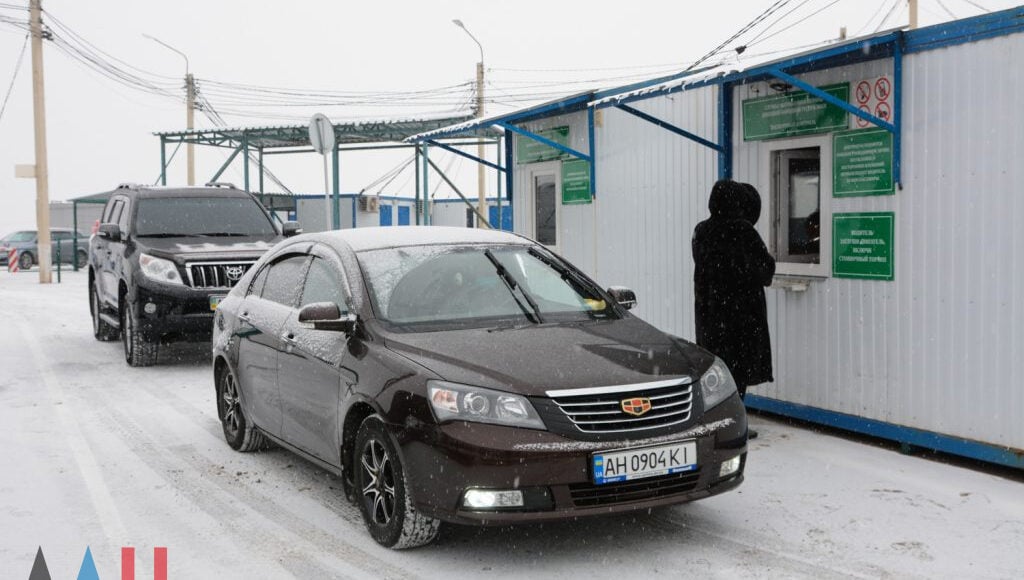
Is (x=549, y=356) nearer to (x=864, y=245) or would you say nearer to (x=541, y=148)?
(x=864, y=245)

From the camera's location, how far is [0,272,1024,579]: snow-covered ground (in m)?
4.65

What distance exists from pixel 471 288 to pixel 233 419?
2527mm

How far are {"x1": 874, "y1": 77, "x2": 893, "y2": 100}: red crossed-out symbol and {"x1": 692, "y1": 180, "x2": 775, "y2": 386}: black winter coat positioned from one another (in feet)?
3.43

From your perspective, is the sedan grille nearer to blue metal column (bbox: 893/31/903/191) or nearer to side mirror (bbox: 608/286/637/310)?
side mirror (bbox: 608/286/637/310)

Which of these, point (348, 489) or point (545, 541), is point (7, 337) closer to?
point (348, 489)

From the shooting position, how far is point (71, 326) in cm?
1612

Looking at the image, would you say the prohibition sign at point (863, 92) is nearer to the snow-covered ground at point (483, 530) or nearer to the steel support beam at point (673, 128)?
the steel support beam at point (673, 128)

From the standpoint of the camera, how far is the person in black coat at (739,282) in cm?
698

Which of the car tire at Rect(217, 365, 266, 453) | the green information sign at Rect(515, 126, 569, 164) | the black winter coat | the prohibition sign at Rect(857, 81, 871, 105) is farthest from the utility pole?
the prohibition sign at Rect(857, 81, 871, 105)

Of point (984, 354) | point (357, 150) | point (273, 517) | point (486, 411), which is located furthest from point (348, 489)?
point (357, 150)

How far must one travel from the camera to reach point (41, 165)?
28.4 m

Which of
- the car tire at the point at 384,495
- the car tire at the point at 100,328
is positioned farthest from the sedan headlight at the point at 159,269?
the car tire at the point at 384,495

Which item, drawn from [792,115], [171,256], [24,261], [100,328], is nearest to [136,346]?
[171,256]

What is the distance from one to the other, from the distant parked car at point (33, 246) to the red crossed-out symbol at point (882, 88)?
3658cm
